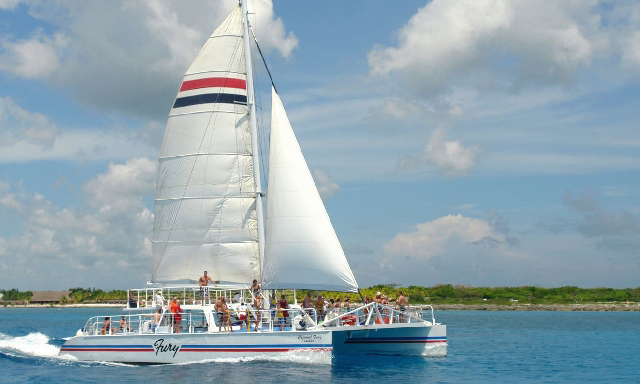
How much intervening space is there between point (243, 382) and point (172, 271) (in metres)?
9.67

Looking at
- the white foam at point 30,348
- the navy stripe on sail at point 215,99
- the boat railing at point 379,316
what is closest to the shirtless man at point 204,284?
the boat railing at point 379,316

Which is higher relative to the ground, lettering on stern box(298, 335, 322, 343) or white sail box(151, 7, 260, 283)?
white sail box(151, 7, 260, 283)

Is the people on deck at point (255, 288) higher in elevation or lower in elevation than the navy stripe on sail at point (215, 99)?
lower

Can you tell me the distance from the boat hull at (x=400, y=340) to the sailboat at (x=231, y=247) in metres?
0.05

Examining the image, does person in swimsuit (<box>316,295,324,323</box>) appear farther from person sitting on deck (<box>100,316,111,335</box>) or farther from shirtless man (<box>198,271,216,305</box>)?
person sitting on deck (<box>100,316,111,335</box>)

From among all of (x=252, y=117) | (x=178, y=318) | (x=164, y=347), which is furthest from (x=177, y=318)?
(x=252, y=117)

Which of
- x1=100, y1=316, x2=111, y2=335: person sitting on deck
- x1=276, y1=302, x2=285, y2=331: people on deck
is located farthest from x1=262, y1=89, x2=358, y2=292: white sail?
x1=100, y1=316, x2=111, y2=335: person sitting on deck

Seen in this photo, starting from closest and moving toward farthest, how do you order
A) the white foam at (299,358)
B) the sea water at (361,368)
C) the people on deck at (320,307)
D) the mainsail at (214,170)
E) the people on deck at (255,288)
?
the sea water at (361,368), the white foam at (299,358), the people on deck at (320,307), the people on deck at (255,288), the mainsail at (214,170)

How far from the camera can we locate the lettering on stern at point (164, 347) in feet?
91.0

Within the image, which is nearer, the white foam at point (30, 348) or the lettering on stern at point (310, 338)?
the lettering on stern at point (310, 338)

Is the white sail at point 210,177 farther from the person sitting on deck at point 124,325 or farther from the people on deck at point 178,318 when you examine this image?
the people on deck at point 178,318

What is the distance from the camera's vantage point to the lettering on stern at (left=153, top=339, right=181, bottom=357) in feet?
91.0

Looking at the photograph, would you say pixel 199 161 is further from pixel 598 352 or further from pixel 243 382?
pixel 598 352

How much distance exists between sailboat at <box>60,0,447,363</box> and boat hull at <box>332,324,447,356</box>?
0.05 m
